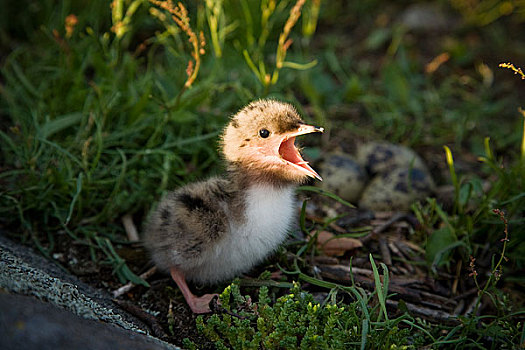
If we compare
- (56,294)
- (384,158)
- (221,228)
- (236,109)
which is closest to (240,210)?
(221,228)

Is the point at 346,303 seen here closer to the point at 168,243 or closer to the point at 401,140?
the point at 168,243

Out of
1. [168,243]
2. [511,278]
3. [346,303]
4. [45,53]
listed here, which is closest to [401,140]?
[511,278]

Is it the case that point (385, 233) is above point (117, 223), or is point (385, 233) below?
below

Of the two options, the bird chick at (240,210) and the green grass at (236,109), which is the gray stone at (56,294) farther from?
the green grass at (236,109)

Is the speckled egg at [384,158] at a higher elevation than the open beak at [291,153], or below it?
below

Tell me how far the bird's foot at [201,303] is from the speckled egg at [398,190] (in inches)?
55.7

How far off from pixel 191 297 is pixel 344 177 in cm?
144

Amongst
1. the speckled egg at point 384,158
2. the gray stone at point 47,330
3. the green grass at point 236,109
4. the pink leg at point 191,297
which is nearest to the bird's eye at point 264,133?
the green grass at point 236,109

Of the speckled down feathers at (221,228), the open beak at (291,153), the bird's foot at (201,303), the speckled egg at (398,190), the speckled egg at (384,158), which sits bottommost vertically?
the speckled egg at (398,190)

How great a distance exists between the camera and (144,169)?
3.30 meters

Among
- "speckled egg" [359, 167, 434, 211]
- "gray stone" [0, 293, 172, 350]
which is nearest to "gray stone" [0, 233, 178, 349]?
"gray stone" [0, 293, 172, 350]

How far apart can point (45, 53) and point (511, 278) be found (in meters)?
3.88

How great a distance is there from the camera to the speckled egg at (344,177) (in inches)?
132

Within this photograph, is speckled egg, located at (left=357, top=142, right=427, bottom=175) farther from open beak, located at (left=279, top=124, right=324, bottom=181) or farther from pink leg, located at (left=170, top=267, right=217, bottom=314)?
pink leg, located at (left=170, top=267, right=217, bottom=314)
